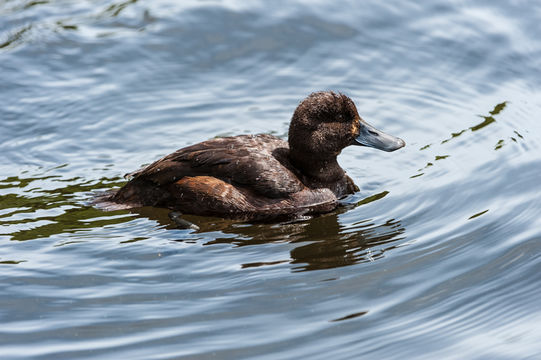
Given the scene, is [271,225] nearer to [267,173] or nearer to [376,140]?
[267,173]

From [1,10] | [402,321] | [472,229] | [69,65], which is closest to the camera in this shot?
[402,321]

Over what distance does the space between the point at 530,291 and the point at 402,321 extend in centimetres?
100

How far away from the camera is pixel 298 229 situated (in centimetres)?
759

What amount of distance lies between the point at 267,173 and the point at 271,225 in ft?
1.57

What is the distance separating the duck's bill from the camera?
850cm

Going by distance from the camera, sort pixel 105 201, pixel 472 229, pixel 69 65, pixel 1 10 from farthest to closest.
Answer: pixel 1 10 → pixel 69 65 → pixel 105 201 → pixel 472 229

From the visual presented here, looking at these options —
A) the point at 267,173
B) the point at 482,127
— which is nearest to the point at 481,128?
the point at 482,127

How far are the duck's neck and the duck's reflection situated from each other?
0.50 m

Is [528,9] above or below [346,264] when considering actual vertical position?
above

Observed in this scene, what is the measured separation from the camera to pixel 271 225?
7699 millimetres

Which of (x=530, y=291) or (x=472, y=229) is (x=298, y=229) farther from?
(x=530, y=291)

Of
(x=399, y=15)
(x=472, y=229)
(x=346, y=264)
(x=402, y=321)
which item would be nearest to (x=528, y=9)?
(x=399, y=15)

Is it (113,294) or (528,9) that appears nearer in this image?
(113,294)

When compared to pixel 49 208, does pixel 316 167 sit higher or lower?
higher
